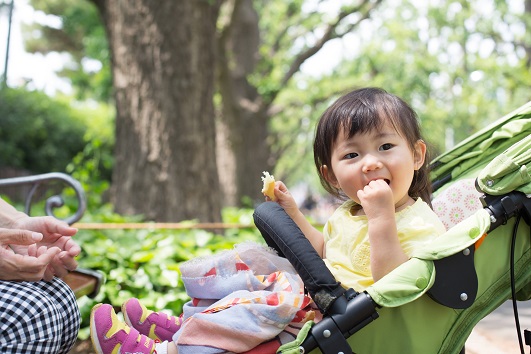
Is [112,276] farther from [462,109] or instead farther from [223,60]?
[462,109]

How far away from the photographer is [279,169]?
1614 inches

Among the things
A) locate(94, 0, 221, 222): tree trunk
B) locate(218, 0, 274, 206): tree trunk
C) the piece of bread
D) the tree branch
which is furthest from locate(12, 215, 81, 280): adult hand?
the tree branch

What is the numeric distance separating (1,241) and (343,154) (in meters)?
1.07

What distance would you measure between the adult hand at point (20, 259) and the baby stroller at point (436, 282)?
2.14ft

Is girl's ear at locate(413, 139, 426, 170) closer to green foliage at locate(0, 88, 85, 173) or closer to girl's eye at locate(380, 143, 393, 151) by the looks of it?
girl's eye at locate(380, 143, 393, 151)

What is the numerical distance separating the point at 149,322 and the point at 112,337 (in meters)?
0.27

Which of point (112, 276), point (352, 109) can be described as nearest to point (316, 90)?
point (112, 276)

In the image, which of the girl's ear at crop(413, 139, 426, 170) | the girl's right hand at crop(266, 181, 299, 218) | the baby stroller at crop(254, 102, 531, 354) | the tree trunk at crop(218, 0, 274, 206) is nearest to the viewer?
the baby stroller at crop(254, 102, 531, 354)

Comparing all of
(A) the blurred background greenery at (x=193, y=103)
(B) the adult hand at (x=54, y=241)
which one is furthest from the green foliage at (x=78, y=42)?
(B) the adult hand at (x=54, y=241)

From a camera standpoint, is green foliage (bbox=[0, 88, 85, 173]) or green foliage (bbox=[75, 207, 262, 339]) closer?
green foliage (bbox=[75, 207, 262, 339])

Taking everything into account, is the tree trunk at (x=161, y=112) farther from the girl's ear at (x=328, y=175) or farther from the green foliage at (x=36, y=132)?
the green foliage at (x=36, y=132)

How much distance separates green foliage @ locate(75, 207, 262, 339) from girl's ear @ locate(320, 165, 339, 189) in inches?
49.7

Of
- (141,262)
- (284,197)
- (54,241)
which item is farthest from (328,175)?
(141,262)

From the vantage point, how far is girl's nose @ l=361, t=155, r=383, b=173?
Answer: 5.98 feet
